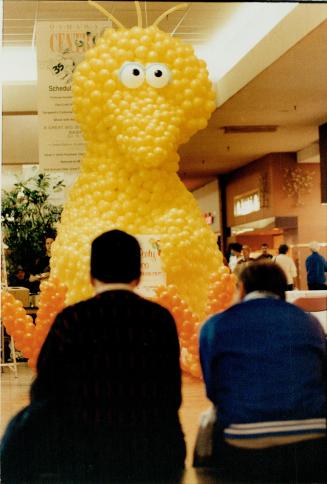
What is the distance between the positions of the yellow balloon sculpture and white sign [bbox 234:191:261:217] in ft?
25.2

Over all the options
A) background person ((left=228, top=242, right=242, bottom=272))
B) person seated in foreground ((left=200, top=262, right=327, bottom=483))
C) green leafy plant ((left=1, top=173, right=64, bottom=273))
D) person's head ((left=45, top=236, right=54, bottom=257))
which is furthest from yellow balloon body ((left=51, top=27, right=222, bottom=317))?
person seated in foreground ((left=200, top=262, right=327, bottom=483))

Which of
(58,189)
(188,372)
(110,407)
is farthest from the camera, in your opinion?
(58,189)

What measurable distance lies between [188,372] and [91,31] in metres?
2.33

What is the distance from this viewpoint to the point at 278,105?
874 centimetres

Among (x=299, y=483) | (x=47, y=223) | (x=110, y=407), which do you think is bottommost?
(x=299, y=483)

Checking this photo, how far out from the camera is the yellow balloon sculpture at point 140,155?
13.4ft

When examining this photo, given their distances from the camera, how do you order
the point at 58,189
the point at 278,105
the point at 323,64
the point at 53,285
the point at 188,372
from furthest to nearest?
the point at 278,105, the point at 323,64, the point at 58,189, the point at 53,285, the point at 188,372

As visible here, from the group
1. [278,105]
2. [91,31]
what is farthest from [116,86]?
[278,105]

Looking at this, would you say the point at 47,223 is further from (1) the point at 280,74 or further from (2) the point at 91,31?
(1) the point at 280,74

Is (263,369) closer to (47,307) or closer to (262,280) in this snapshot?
(262,280)

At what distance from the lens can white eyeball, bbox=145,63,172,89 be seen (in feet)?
13.6

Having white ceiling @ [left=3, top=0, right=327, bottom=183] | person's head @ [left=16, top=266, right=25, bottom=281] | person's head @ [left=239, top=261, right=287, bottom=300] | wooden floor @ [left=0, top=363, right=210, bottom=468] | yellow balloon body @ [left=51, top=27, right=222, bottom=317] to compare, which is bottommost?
wooden floor @ [left=0, top=363, right=210, bottom=468]

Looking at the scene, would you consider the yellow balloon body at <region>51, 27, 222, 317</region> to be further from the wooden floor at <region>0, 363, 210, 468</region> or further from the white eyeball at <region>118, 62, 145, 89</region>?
the wooden floor at <region>0, 363, 210, 468</region>

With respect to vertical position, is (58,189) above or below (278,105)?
below
